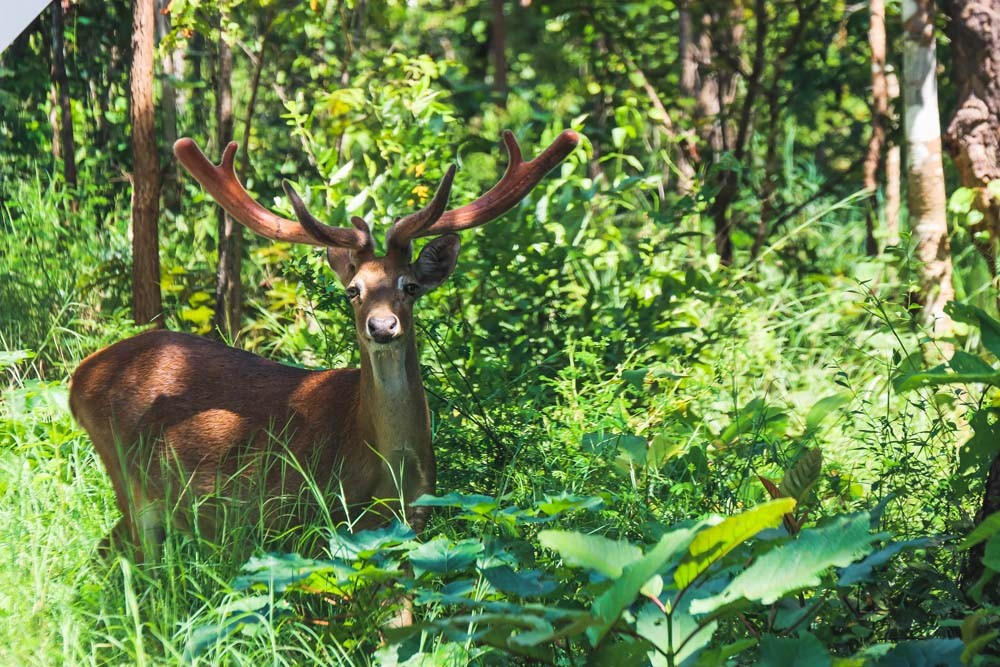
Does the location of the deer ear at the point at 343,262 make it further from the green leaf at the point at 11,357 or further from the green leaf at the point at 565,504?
the green leaf at the point at 11,357

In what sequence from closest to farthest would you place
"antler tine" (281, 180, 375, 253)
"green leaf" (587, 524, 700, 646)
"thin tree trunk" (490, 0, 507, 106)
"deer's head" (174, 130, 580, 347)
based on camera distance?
"green leaf" (587, 524, 700, 646) → "deer's head" (174, 130, 580, 347) → "antler tine" (281, 180, 375, 253) → "thin tree trunk" (490, 0, 507, 106)

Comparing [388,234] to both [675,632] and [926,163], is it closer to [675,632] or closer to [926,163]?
[675,632]

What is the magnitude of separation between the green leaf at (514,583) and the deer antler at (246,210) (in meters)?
1.87

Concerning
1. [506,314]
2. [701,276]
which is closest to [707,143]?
[701,276]

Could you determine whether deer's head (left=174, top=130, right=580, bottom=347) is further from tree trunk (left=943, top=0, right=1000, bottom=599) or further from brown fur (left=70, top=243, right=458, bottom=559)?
tree trunk (left=943, top=0, right=1000, bottom=599)

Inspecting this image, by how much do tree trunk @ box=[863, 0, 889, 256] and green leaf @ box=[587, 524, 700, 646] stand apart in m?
5.50

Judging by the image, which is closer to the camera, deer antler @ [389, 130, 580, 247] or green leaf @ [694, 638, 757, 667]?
green leaf @ [694, 638, 757, 667]

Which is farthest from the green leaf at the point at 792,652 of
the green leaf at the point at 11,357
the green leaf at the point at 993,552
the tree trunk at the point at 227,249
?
the tree trunk at the point at 227,249

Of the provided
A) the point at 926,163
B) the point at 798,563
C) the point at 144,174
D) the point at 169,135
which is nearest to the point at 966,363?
the point at 798,563

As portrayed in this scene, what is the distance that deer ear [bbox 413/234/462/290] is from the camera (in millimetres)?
4414

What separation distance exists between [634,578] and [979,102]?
190 inches

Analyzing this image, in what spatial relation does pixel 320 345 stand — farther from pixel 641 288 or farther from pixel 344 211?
pixel 641 288

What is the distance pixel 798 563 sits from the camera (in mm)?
2451

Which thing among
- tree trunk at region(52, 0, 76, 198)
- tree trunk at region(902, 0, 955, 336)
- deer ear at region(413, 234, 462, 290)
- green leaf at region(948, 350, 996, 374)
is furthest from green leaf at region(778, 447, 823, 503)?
tree trunk at region(52, 0, 76, 198)
